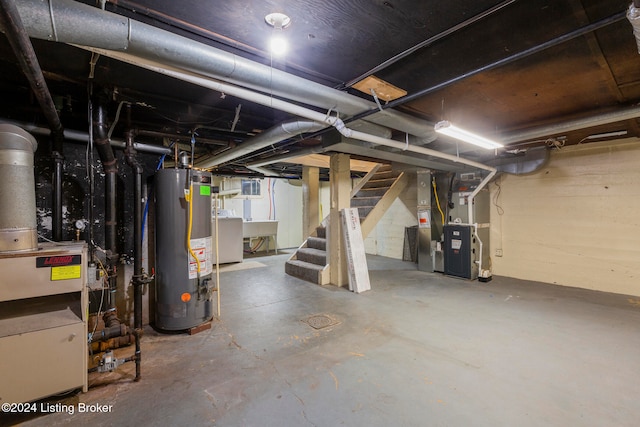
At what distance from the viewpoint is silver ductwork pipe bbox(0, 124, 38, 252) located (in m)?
1.53

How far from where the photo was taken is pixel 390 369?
2025 mm

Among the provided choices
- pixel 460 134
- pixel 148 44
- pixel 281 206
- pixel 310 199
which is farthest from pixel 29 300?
pixel 281 206

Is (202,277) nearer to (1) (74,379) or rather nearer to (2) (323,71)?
(1) (74,379)

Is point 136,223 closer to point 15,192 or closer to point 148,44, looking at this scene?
point 15,192

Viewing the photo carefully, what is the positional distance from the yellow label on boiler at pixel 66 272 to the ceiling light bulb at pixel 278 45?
6.09 feet

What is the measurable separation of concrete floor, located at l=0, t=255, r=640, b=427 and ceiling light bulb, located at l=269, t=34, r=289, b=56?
2.24 m

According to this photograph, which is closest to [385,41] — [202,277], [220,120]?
[220,120]

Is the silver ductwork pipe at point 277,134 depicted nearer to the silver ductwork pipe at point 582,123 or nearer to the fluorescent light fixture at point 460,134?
the fluorescent light fixture at point 460,134

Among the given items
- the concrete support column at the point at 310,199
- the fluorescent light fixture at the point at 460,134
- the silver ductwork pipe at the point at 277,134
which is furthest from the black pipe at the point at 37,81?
the concrete support column at the point at 310,199

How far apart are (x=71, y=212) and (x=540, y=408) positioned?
3.89 m

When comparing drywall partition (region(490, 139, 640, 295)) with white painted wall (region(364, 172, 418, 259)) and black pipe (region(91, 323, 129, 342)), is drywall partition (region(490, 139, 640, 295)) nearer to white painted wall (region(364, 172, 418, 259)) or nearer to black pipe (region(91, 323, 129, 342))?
white painted wall (region(364, 172, 418, 259))

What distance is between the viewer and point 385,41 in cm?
164

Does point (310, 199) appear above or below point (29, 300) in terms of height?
above

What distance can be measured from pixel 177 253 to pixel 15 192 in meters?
1.22
